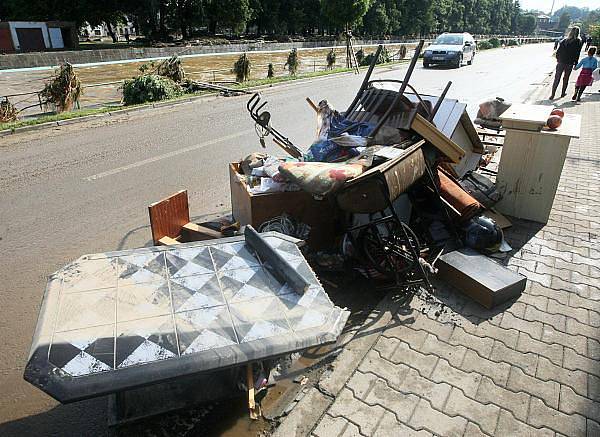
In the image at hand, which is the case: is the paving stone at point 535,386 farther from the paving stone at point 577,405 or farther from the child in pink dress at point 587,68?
the child in pink dress at point 587,68

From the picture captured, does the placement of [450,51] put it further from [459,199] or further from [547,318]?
[547,318]

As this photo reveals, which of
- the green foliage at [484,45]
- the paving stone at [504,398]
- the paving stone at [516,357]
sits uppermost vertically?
the green foliage at [484,45]

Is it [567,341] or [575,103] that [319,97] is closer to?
[575,103]

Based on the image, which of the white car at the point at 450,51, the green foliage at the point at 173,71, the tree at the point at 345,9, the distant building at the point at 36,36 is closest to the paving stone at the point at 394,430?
the green foliage at the point at 173,71

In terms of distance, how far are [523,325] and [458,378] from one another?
2.95ft

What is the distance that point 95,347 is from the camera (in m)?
1.95

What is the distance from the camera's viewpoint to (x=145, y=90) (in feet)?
42.3

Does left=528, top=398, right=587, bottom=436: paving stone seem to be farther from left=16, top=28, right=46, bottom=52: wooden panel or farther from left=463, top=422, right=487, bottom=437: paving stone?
left=16, top=28, right=46, bottom=52: wooden panel

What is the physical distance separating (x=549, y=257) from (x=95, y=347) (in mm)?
4151

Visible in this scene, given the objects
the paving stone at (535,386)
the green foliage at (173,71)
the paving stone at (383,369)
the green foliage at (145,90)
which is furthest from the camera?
the green foliage at (173,71)

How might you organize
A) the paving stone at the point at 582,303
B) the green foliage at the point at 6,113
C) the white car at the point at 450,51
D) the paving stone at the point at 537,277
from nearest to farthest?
the paving stone at the point at 582,303 < the paving stone at the point at 537,277 < the green foliage at the point at 6,113 < the white car at the point at 450,51

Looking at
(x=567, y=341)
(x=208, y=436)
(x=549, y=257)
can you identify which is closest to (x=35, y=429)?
(x=208, y=436)

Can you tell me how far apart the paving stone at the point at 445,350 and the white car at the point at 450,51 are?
24740mm

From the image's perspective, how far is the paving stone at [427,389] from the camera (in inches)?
102
